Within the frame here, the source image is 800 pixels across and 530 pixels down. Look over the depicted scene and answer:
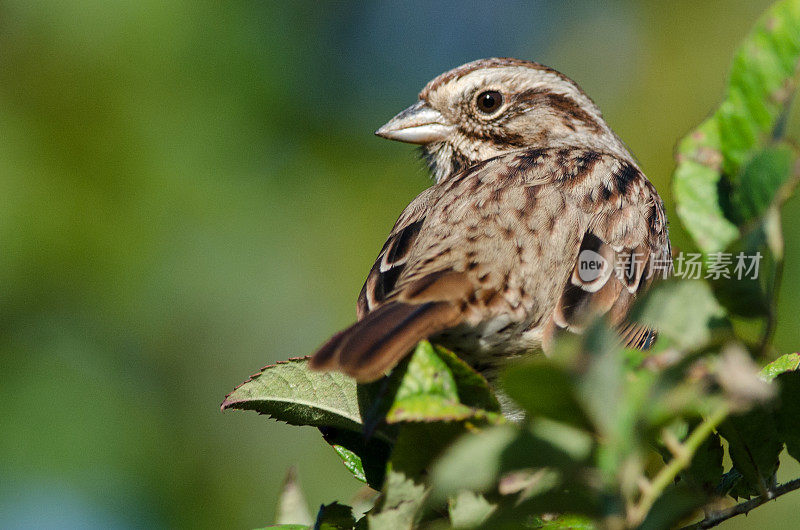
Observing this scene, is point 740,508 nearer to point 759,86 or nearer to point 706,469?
point 706,469

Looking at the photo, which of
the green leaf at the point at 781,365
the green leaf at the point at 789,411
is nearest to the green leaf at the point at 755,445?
the green leaf at the point at 789,411

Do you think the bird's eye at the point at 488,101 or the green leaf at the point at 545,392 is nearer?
the green leaf at the point at 545,392

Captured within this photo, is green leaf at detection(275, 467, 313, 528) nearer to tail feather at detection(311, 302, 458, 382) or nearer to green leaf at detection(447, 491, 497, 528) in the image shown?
tail feather at detection(311, 302, 458, 382)

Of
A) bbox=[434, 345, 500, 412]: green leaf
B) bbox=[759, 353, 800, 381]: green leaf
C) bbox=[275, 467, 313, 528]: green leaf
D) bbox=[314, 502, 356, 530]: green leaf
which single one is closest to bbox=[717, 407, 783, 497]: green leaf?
bbox=[759, 353, 800, 381]: green leaf

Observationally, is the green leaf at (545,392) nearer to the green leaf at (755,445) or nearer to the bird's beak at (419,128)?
the green leaf at (755,445)

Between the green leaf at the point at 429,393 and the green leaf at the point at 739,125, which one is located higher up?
the green leaf at the point at 739,125

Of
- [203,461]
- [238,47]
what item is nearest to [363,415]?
[203,461]

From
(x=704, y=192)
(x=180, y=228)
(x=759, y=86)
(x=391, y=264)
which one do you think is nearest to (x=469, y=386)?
(x=704, y=192)
